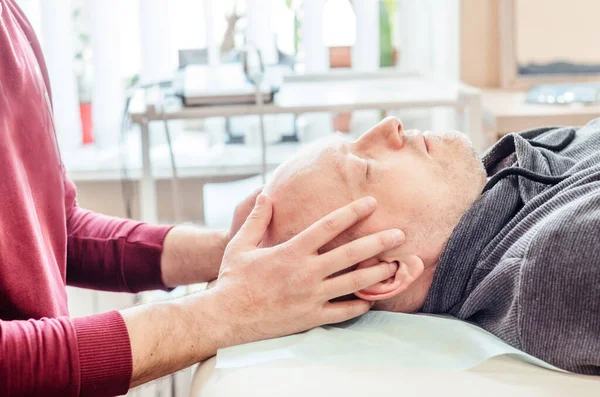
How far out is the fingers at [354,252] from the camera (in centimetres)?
91

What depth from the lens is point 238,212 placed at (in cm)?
123

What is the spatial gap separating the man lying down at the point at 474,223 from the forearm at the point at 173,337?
0.15m

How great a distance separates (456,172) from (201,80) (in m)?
1.24

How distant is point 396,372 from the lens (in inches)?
33.1

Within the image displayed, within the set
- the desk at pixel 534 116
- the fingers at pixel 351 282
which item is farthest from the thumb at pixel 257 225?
the desk at pixel 534 116

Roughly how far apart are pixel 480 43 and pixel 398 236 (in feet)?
6.34

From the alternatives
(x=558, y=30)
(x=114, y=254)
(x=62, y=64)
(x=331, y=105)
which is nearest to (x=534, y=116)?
(x=331, y=105)

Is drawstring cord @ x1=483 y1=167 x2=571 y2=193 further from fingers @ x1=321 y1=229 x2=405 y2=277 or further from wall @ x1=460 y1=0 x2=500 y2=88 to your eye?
wall @ x1=460 y1=0 x2=500 y2=88

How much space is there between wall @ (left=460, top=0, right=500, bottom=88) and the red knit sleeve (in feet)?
6.85

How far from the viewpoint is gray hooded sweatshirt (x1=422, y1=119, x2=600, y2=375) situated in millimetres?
802

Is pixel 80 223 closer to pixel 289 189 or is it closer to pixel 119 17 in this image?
pixel 289 189

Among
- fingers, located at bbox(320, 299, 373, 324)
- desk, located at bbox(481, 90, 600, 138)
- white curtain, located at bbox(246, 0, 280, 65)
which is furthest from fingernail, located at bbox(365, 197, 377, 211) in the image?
white curtain, located at bbox(246, 0, 280, 65)

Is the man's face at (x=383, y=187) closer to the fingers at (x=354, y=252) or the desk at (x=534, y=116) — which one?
the fingers at (x=354, y=252)

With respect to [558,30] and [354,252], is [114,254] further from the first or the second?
[558,30]
